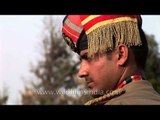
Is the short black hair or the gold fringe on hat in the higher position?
the gold fringe on hat

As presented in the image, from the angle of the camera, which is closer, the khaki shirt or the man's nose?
the khaki shirt

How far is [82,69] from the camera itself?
1677mm

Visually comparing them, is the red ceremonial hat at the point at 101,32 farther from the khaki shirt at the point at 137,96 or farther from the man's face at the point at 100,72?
the khaki shirt at the point at 137,96

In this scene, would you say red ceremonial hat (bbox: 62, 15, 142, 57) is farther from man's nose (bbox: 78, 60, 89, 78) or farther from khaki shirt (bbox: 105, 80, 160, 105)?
khaki shirt (bbox: 105, 80, 160, 105)

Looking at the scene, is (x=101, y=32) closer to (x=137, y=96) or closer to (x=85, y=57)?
(x=85, y=57)

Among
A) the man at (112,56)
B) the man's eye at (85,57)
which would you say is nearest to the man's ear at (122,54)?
the man at (112,56)

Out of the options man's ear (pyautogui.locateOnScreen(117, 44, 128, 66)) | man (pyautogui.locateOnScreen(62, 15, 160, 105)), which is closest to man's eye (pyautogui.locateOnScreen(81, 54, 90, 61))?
man (pyautogui.locateOnScreen(62, 15, 160, 105))

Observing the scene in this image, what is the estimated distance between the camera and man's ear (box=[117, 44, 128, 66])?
160cm

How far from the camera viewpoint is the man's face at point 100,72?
63.9 inches

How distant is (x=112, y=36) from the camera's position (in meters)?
1.68

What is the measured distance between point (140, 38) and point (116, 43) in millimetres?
106

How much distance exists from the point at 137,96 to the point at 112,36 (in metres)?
0.25

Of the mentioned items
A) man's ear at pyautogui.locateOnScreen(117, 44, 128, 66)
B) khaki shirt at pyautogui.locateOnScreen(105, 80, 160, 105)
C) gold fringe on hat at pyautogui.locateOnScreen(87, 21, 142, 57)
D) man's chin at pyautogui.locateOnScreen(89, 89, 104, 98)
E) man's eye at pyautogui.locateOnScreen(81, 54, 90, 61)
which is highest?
gold fringe on hat at pyautogui.locateOnScreen(87, 21, 142, 57)
